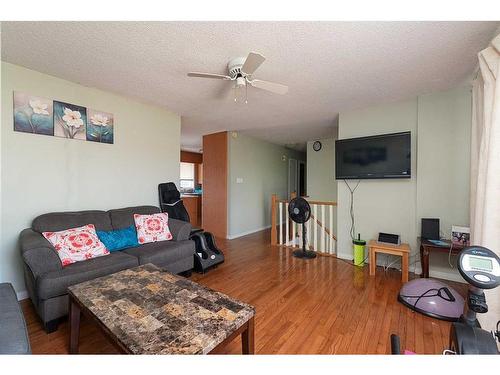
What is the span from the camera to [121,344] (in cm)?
93

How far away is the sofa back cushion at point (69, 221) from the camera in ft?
6.73

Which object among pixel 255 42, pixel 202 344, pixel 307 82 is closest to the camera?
pixel 202 344

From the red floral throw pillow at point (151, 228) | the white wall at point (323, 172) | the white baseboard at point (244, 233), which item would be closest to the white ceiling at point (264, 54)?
the red floral throw pillow at point (151, 228)

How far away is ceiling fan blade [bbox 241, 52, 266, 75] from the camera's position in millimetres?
1467

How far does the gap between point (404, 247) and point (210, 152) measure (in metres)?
3.90

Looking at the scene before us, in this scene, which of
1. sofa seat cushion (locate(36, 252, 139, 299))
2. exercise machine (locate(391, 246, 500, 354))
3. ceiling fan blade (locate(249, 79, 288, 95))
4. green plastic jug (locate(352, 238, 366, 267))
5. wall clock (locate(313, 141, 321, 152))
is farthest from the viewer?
wall clock (locate(313, 141, 321, 152))

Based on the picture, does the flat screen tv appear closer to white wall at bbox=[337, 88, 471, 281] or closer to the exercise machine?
white wall at bbox=[337, 88, 471, 281]

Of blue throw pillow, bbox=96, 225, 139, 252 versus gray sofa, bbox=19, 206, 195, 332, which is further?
blue throw pillow, bbox=96, 225, 139, 252

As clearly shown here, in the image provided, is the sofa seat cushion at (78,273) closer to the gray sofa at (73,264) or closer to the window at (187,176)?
the gray sofa at (73,264)

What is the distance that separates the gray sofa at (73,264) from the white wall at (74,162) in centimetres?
22

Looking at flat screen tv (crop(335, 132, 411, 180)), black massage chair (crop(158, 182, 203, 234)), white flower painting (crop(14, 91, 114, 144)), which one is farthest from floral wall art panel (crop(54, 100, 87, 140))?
flat screen tv (crop(335, 132, 411, 180))

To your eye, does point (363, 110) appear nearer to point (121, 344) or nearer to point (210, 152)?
point (210, 152)

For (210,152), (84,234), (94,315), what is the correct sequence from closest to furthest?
(94,315), (84,234), (210,152)

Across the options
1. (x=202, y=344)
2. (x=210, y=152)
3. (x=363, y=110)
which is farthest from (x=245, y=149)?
(x=202, y=344)
